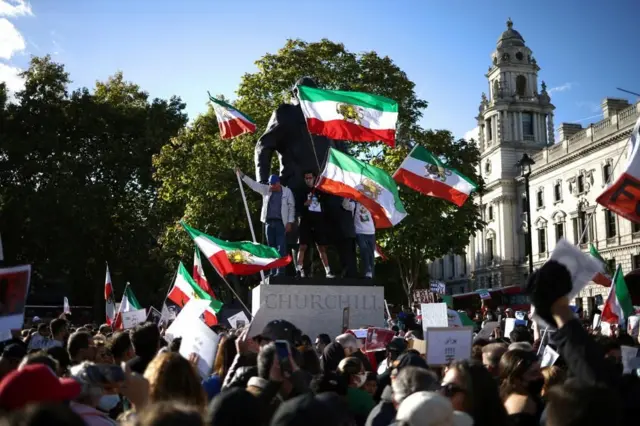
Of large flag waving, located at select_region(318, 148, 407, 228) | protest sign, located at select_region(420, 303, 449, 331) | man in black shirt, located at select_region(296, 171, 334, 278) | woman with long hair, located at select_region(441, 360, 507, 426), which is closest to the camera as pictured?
woman with long hair, located at select_region(441, 360, 507, 426)

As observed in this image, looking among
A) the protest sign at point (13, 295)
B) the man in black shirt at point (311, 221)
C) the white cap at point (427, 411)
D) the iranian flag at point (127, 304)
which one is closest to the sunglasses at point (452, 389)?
the white cap at point (427, 411)

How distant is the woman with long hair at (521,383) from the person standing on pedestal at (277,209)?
9.12 metres

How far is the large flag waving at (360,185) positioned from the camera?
43.6 ft

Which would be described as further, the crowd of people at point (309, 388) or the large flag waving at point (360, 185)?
the large flag waving at point (360, 185)

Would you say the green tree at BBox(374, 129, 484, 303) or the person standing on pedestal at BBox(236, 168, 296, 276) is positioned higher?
the green tree at BBox(374, 129, 484, 303)

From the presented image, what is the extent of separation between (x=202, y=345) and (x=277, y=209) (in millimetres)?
7833

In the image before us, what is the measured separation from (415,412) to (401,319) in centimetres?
1410

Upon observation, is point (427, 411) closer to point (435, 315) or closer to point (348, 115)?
point (435, 315)

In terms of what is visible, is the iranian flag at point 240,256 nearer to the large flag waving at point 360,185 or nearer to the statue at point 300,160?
the statue at point 300,160

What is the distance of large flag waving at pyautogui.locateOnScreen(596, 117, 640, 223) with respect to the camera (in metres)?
7.96

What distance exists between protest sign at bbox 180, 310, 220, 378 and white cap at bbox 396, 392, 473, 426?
10.1 feet

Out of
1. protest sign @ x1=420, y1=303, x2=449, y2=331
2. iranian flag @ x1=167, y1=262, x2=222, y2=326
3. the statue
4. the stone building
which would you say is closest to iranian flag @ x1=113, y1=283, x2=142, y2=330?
iranian flag @ x1=167, y1=262, x2=222, y2=326

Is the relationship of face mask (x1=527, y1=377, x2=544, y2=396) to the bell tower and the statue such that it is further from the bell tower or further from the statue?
the bell tower

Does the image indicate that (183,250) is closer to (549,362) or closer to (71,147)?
(71,147)
